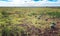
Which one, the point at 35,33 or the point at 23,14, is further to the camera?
the point at 23,14

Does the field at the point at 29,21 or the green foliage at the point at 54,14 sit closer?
the field at the point at 29,21

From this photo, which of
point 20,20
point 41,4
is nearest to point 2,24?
point 20,20

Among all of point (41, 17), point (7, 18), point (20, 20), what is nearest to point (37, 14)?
point (41, 17)

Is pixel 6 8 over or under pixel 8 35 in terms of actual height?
over

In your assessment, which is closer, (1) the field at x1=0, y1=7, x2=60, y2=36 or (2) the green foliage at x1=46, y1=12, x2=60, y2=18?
(1) the field at x1=0, y1=7, x2=60, y2=36

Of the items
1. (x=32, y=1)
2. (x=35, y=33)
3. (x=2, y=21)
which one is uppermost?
(x=32, y=1)

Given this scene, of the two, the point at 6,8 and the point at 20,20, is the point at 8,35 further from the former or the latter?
the point at 6,8
